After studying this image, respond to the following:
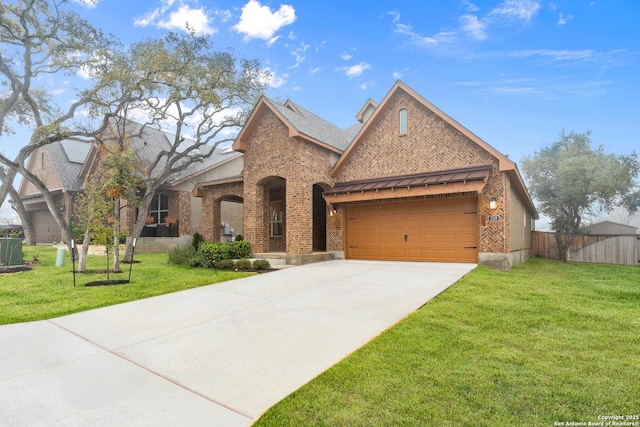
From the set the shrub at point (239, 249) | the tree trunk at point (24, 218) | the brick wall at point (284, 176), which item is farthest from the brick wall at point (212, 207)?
the tree trunk at point (24, 218)

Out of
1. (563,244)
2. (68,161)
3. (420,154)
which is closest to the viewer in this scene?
(420,154)

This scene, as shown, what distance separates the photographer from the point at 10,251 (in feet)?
38.8

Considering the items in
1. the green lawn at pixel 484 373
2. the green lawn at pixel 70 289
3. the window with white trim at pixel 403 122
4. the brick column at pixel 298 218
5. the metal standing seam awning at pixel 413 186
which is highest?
the window with white trim at pixel 403 122

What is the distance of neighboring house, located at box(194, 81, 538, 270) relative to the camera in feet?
37.4

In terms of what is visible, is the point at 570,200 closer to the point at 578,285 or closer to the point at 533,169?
the point at 533,169

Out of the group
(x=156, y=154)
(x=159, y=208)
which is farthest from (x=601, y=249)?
(x=156, y=154)

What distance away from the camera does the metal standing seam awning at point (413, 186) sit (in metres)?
11.0

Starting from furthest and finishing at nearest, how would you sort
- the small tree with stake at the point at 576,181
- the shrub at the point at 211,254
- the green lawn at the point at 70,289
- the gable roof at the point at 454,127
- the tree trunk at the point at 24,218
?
the tree trunk at the point at 24,218 < the small tree with stake at the point at 576,181 < the shrub at the point at 211,254 < the gable roof at the point at 454,127 < the green lawn at the point at 70,289

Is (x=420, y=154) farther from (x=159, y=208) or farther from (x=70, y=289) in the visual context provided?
(x=159, y=208)

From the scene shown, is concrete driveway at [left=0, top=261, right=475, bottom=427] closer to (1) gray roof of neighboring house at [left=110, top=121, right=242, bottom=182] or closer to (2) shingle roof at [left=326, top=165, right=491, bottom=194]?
(2) shingle roof at [left=326, top=165, right=491, bottom=194]

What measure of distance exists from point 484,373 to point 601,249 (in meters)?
18.6

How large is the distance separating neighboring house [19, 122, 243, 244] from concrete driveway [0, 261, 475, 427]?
14.2 metres

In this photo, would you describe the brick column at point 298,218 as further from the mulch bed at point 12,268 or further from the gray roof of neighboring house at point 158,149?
the gray roof of neighboring house at point 158,149

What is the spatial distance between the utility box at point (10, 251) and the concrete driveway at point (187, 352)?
Answer: 335 inches
